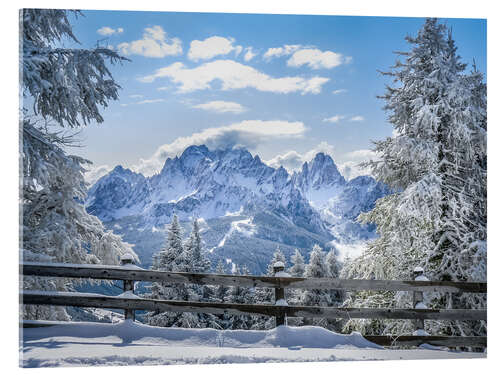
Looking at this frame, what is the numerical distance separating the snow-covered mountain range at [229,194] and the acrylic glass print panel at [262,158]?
0.20 ft

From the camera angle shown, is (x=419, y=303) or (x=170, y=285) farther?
(x=170, y=285)

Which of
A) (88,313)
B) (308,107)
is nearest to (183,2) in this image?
(308,107)

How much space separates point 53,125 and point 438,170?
522cm

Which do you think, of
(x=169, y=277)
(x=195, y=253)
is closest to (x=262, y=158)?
(x=169, y=277)

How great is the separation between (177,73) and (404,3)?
324 cm

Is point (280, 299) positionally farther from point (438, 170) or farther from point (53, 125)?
point (53, 125)

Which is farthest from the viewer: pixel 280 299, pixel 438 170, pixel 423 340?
pixel 438 170

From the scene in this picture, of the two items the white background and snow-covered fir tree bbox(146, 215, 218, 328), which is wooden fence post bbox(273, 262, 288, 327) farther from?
snow-covered fir tree bbox(146, 215, 218, 328)

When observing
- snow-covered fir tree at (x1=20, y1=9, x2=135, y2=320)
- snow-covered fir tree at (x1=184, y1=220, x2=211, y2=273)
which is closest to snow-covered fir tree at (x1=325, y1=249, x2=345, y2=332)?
snow-covered fir tree at (x1=184, y1=220, x2=211, y2=273)

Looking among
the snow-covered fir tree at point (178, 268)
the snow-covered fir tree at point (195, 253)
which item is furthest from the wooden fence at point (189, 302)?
the snow-covered fir tree at point (195, 253)

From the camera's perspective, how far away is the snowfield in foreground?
3.85 meters

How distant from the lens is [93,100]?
4.75 metres

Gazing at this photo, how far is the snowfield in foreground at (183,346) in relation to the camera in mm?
3848

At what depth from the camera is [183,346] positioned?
13.6ft
